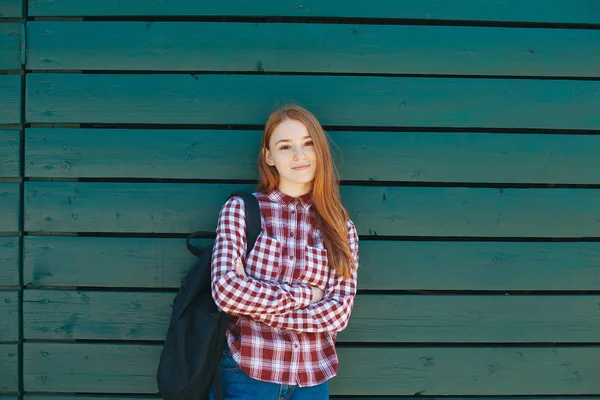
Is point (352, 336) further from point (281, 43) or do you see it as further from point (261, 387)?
point (281, 43)

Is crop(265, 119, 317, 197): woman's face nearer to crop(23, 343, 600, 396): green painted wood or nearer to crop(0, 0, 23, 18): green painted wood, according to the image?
crop(23, 343, 600, 396): green painted wood

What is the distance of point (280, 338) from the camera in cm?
179

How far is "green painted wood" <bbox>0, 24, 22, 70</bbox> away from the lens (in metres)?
2.24

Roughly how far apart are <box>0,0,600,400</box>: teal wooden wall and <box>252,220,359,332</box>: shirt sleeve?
0.43 m

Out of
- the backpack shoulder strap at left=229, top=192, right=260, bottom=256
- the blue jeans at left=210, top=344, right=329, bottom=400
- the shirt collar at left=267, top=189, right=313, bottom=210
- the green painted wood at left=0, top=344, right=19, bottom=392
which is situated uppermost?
the shirt collar at left=267, top=189, right=313, bottom=210

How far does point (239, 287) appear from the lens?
168 centimetres

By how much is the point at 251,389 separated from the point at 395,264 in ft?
2.74

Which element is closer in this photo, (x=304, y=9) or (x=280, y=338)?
Answer: (x=280, y=338)

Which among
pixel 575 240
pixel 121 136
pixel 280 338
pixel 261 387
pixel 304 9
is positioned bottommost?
pixel 261 387

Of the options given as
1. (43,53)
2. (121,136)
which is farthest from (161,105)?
(43,53)

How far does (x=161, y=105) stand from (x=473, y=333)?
1639 millimetres

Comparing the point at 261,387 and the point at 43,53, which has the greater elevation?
the point at 43,53

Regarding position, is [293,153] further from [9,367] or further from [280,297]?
[9,367]

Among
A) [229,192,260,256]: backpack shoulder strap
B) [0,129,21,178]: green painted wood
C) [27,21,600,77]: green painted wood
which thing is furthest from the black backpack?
[0,129,21,178]: green painted wood
